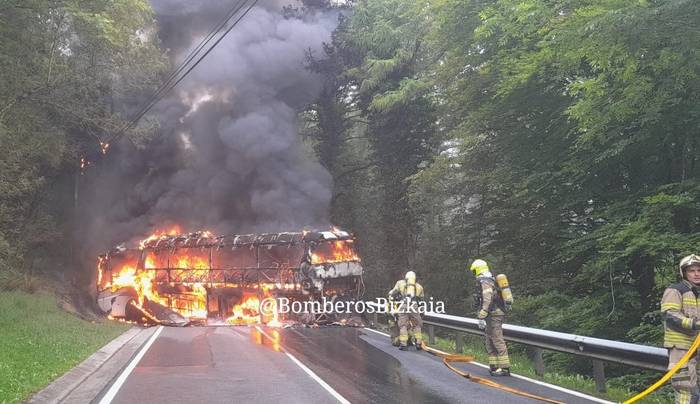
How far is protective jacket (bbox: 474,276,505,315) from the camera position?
7699 millimetres

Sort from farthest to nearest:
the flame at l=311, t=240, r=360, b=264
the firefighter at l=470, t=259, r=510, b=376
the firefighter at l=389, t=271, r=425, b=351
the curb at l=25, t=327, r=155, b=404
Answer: the flame at l=311, t=240, r=360, b=264 < the firefighter at l=389, t=271, r=425, b=351 < the firefighter at l=470, t=259, r=510, b=376 < the curb at l=25, t=327, r=155, b=404

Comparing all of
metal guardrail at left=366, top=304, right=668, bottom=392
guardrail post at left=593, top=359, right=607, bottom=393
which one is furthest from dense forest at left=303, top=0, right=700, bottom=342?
guardrail post at left=593, top=359, right=607, bottom=393

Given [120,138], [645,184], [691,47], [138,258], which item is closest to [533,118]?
[645,184]

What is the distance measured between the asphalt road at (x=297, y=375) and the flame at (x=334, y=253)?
3.67m

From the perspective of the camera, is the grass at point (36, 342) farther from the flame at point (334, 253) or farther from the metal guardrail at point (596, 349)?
the metal guardrail at point (596, 349)

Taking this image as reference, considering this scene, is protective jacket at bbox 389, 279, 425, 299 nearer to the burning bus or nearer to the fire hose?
the fire hose

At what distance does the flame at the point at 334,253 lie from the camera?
15070mm

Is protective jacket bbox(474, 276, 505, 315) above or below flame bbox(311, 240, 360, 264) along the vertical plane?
below

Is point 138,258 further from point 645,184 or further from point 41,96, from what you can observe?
point 645,184

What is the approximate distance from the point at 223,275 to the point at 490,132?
944 cm

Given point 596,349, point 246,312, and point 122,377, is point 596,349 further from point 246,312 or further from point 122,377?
point 246,312

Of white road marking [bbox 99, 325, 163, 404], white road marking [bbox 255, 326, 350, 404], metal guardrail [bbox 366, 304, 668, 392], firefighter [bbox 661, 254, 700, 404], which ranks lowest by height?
white road marking [bbox 255, 326, 350, 404]

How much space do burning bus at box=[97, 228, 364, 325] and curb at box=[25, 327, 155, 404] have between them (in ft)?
17.5

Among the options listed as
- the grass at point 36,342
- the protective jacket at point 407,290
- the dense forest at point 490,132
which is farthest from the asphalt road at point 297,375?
the dense forest at point 490,132
